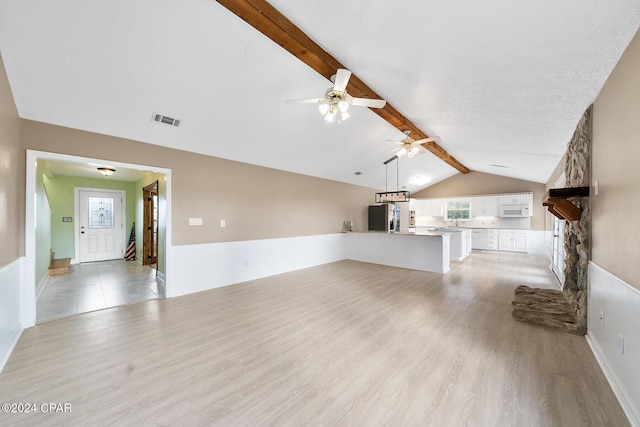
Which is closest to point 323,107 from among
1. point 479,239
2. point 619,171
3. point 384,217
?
point 619,171

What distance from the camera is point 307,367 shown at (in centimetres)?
221

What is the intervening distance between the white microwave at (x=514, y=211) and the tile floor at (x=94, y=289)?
10465 mm

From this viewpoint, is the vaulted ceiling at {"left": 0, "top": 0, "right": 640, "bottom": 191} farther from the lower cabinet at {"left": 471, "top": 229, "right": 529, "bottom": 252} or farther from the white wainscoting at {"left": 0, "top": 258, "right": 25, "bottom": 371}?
the lower cabinet at {"left": 471, "top": 229, "right": 529, "bottom": 252}

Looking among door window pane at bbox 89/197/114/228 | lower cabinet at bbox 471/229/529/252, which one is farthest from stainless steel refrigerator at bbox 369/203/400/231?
door window pane at bbox 89/197/114/228

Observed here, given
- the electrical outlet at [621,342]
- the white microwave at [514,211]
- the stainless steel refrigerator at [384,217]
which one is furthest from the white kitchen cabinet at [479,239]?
the electrical outlet at [621,342]

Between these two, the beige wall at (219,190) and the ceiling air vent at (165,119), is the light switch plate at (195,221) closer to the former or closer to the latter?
the beige wall at (219,190)

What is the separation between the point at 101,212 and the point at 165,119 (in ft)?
19.4

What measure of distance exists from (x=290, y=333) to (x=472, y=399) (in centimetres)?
177

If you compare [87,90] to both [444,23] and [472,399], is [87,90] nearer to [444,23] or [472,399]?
[444,23]

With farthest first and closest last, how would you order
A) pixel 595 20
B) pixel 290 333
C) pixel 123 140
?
pixel 123 140 → pixel 290 333 → pixel 595 20

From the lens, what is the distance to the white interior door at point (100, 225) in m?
7.05

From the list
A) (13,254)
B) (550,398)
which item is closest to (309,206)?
(13,254)

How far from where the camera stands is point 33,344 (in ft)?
8.45

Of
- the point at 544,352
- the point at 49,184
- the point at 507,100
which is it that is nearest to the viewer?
the point at 544,352
